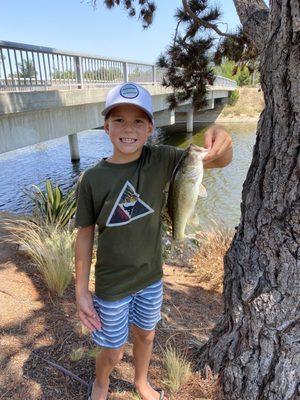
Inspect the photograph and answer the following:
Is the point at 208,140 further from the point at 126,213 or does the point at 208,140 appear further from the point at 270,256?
the point at 270,256

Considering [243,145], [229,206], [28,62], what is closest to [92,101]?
[28,62]

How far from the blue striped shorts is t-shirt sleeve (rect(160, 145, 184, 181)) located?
0.65 metres

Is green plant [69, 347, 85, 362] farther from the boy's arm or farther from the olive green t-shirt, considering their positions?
the olive green t-shirt

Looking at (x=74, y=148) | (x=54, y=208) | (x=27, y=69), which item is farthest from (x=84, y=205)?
(x=74, y=148)

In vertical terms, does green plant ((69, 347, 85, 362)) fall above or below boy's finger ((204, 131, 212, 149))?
below

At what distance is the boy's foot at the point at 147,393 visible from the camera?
2.23 m

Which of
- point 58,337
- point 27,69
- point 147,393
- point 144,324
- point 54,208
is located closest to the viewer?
point 144,324

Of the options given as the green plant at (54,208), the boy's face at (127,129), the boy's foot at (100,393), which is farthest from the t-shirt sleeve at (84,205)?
the green plant at (54,208)

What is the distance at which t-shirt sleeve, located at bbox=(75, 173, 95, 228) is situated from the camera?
→ 189 cm

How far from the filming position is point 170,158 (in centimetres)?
200

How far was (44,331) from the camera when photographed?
288 cm

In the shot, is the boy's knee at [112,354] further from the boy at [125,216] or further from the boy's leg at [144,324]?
the boy's leg at [144,324]

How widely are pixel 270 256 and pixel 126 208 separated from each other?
0.78 m

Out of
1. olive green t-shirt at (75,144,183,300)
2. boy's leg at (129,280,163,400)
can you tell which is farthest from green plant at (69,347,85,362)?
olive green t-shirt at (75,144,183,300)
